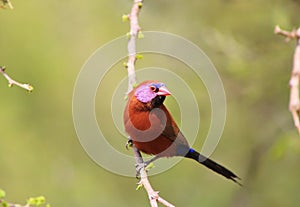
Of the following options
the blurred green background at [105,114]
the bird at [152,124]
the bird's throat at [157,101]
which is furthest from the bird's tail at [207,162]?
the blurred green background at [105,114]

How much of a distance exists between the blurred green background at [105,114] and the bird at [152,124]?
146 centimetres

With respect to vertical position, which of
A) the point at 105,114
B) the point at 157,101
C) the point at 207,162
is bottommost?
the point at 207,162

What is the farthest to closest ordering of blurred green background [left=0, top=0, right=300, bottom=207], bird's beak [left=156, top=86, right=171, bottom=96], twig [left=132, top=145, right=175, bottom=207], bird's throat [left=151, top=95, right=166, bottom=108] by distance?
1. blurred green background [left=0, top=0, right=300, bottom=207]
2. bird's throat [left=151, top=95, right=166, bottom=108]
3. bird's beak [left=156, top=86, right=171, bottom=96]
4. twig [left=132, top=145, right=175, bottom=207]

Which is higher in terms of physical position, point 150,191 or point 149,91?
point 149,91

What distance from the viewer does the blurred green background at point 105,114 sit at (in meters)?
6.07

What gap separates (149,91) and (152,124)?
1.00 ft

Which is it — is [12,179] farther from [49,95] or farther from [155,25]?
[155,25]

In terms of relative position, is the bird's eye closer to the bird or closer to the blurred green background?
the bird

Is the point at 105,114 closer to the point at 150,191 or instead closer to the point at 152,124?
the point at 152,124

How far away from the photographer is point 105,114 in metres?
A: 7.27

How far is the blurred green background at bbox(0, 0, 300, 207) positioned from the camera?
6.07 meters

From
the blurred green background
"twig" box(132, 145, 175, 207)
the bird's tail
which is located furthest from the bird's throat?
the blurred green background

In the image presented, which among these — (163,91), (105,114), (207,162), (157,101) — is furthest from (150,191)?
(105,114)

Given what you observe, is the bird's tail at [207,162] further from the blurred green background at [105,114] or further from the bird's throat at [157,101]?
the blurred green background at [105,114]
